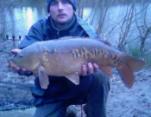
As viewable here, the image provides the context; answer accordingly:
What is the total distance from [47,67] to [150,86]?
7.94ft

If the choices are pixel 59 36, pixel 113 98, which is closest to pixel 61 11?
pixel 59 36

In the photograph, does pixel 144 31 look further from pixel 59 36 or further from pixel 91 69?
pixel 91 69

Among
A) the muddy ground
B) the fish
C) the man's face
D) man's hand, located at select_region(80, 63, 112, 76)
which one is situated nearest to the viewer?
the fish

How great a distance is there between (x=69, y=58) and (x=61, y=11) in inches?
21.9

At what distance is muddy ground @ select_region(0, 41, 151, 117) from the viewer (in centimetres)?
419

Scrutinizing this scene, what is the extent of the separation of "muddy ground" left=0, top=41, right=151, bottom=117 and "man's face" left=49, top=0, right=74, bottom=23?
1282 millimetres

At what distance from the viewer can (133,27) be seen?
7.79 m

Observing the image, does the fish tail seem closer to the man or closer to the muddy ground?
the man

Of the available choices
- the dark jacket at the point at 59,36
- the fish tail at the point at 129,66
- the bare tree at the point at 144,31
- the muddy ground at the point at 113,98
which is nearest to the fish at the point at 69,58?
the fish tail at the point at 129,66

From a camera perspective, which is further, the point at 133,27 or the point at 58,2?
the point at 133,27

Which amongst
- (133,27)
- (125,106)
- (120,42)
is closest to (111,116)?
(125,106)

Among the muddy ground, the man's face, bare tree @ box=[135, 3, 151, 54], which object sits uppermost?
the man's face

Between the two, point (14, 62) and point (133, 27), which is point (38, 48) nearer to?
point (14, 62)

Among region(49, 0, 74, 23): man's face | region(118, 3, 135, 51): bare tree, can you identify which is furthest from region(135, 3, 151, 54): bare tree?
region(49, 0, 74, 23): man's face
